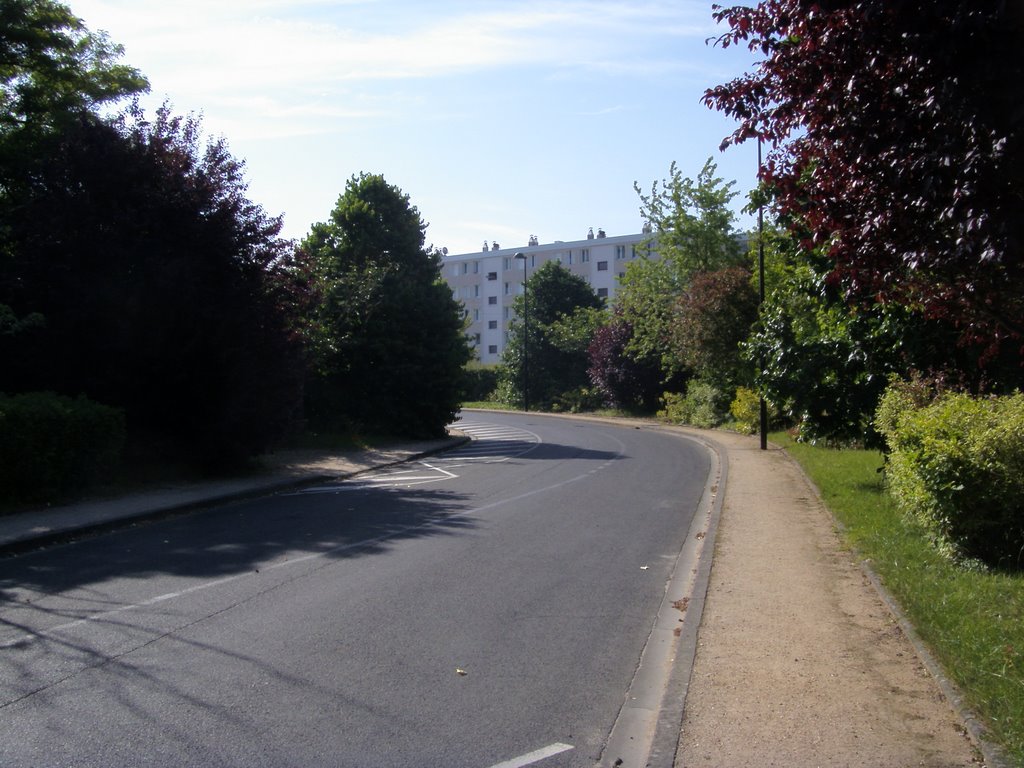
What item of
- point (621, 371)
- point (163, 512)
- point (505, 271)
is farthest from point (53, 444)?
point (505, 271)

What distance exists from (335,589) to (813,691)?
4579mm

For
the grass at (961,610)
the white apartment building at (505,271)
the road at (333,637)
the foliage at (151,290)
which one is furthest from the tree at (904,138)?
the white apartment building at (505,271)

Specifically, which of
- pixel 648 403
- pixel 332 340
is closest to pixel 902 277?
pixel 332 340

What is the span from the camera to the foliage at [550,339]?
190ft

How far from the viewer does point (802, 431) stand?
17.8 m

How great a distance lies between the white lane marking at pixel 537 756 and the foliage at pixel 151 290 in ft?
44.2

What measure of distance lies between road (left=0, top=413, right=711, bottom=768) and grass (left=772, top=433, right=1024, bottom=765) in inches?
80.8

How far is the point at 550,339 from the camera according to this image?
59344mm

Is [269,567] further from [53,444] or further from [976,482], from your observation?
[976,482]

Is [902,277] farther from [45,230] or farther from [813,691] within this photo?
[45,230]

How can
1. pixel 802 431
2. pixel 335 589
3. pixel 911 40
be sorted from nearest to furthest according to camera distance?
1. pixel 911 40
2. pixel 335 589
3. pixel 802 431

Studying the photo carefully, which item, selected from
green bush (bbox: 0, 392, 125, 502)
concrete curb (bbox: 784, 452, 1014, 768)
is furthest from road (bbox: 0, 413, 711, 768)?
green bush (bbox: 0, 392, 125, 502)

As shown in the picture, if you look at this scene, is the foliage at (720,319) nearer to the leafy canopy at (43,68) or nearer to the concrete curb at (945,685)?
the leafy canopy at (43,68)

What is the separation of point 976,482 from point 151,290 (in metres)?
13.8
